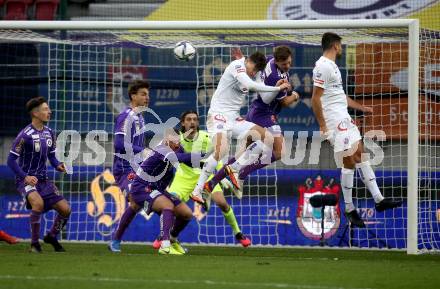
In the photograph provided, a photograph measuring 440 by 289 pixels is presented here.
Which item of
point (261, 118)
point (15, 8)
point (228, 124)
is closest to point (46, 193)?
point (228, 124)

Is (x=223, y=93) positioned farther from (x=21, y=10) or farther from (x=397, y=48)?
(x=21, y=10)

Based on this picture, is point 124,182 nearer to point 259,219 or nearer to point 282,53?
point 282,53

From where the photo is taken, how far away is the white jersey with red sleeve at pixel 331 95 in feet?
41.0

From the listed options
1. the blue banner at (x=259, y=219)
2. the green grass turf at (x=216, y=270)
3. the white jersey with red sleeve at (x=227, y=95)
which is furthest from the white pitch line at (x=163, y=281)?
the blue banner at (x=259, y=219)

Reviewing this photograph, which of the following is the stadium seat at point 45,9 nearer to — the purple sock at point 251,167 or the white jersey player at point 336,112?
the purple sock at point 251,167

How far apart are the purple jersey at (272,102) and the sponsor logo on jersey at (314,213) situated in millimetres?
2508

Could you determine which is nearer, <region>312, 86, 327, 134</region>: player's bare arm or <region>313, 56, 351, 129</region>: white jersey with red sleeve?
<region>312, 86, 327, 134</region>: player's bare arm

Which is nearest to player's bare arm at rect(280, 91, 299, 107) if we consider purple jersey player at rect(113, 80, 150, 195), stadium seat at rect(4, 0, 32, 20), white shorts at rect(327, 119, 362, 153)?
white shorts at rect(327, 119, 362, 153)

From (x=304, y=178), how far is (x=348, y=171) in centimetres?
370

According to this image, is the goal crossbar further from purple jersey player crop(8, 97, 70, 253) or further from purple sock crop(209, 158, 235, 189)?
purple sock crop(209, 158, 235, 189)

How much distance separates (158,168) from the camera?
13.4 meters

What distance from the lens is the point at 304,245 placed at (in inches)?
643

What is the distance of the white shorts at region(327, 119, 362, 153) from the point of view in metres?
12.6

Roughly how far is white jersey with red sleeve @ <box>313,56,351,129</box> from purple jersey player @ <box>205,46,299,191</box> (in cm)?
102
